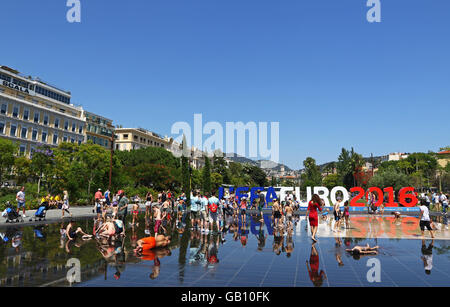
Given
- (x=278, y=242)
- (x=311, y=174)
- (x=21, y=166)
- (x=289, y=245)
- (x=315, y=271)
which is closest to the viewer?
(x=315, y=271)

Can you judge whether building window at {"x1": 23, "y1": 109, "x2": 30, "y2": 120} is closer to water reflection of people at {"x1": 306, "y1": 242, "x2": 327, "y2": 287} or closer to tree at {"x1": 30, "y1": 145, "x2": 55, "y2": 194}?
tree at {"x1": 30, "y1": 145, "x2": 55, "y2": 194}

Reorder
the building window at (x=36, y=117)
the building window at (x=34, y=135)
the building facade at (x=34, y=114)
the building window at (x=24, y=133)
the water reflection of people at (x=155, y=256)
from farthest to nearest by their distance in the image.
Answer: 1. the building window at (x=36, y=117)
2. the building window at (x=34, y=135)
3. the building window at (x=24, y=133)
4. the building facade at (x=34, y=114)
5. the water reflection of people at (x=155, y=256)

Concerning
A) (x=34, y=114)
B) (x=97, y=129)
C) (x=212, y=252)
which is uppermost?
(x=97, y=129)

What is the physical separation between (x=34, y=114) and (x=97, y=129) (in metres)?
21.4

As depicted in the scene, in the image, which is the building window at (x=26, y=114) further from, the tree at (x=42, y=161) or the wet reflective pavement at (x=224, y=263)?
the wet reflective pavement at (x=224, y=263)

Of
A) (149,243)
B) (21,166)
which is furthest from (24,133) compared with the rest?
(149,243)

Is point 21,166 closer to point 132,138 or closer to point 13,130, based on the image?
point 13,130

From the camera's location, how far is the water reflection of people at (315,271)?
20.3ft

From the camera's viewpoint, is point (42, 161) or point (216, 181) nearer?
point (42, 161)

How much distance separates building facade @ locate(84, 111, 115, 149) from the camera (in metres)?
75.2

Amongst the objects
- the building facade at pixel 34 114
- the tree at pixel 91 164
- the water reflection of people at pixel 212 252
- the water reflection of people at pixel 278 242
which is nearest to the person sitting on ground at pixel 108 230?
the water reflection of people at pixel 212 252

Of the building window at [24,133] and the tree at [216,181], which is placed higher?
the building window at [24,133]

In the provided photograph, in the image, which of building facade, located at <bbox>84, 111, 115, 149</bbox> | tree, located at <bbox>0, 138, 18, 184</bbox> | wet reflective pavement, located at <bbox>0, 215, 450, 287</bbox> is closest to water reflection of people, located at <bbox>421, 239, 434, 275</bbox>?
wet reflective pavement, located at <bbox>0, 215, 450, 287</bbox>

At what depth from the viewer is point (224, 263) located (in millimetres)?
7863
